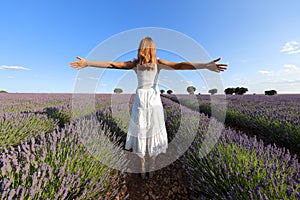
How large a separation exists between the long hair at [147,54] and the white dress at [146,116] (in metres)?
0.10

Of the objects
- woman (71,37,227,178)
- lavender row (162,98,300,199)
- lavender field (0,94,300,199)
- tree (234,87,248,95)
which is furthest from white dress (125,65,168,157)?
tree (234,87,248,95)

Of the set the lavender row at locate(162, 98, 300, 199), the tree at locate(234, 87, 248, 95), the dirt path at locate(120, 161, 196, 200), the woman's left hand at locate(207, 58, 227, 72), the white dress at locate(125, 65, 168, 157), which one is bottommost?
the dirt path at locate(120, 161, 196, 200)

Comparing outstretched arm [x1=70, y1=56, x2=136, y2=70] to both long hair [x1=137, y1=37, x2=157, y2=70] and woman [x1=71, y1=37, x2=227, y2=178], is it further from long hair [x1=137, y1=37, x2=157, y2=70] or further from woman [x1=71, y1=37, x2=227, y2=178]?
long hair [x1=137, y1=37, x2=157, y2=70]

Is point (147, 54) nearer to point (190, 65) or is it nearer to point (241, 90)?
point (190, 65)

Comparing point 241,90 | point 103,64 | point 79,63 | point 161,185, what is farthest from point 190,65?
point 241,90

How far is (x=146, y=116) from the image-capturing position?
229 centimetres

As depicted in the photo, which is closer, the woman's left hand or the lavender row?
the lavender row

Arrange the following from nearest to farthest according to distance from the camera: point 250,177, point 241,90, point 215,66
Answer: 1. point 250,177
2. point 215,66
3. point 241,90

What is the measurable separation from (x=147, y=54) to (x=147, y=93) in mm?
554

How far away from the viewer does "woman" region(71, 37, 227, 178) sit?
2.08 metres

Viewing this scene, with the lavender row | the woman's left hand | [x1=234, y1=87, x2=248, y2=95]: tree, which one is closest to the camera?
the lavender row

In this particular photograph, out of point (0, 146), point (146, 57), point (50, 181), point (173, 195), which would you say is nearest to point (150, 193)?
point (173, 195)

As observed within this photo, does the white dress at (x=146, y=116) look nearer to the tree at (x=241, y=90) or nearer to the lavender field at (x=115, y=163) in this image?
the lavender field at (x=115, y=163)

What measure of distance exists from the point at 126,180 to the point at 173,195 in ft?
2.51
